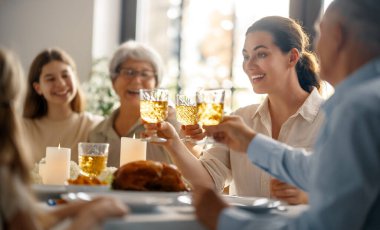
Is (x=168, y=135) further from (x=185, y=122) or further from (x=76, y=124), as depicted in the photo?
(x=76, y=124)

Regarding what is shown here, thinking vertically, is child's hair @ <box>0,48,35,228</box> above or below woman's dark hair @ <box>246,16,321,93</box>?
below

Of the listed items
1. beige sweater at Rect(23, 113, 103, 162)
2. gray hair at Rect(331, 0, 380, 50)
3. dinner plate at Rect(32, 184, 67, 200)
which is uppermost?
gray hair at Rect(331, 0, 380, 50)

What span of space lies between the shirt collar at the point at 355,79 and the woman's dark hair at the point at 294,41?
1558 millimetres

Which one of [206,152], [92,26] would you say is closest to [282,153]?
[206,152]

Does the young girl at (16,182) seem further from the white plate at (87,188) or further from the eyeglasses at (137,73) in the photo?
the eyeglasses at (137,73)

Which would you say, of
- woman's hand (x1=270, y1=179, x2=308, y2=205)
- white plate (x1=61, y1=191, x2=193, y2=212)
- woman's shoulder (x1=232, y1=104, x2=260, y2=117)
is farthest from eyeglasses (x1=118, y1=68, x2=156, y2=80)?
white plate (x1=61, y1=191, x2=193, y2=212)

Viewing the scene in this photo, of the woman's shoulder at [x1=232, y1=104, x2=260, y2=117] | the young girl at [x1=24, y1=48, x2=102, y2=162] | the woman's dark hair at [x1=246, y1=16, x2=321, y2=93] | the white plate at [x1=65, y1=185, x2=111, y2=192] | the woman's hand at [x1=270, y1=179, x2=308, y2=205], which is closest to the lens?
the white plate at [x1=65, y1=185, x2=111, y2=192]

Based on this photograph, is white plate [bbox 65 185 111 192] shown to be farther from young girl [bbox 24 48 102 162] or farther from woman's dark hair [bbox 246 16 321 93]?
young girl [bbox 24 48 102 162]

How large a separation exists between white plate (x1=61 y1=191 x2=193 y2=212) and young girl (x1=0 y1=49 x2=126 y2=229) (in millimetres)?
157

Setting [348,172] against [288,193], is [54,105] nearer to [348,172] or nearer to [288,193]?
[288,193]

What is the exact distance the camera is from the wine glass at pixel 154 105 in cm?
262

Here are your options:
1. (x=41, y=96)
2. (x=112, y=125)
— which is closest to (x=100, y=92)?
(x=41, y=96)

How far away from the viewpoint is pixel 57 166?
271cm

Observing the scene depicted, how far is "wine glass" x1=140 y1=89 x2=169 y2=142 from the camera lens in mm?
2617
